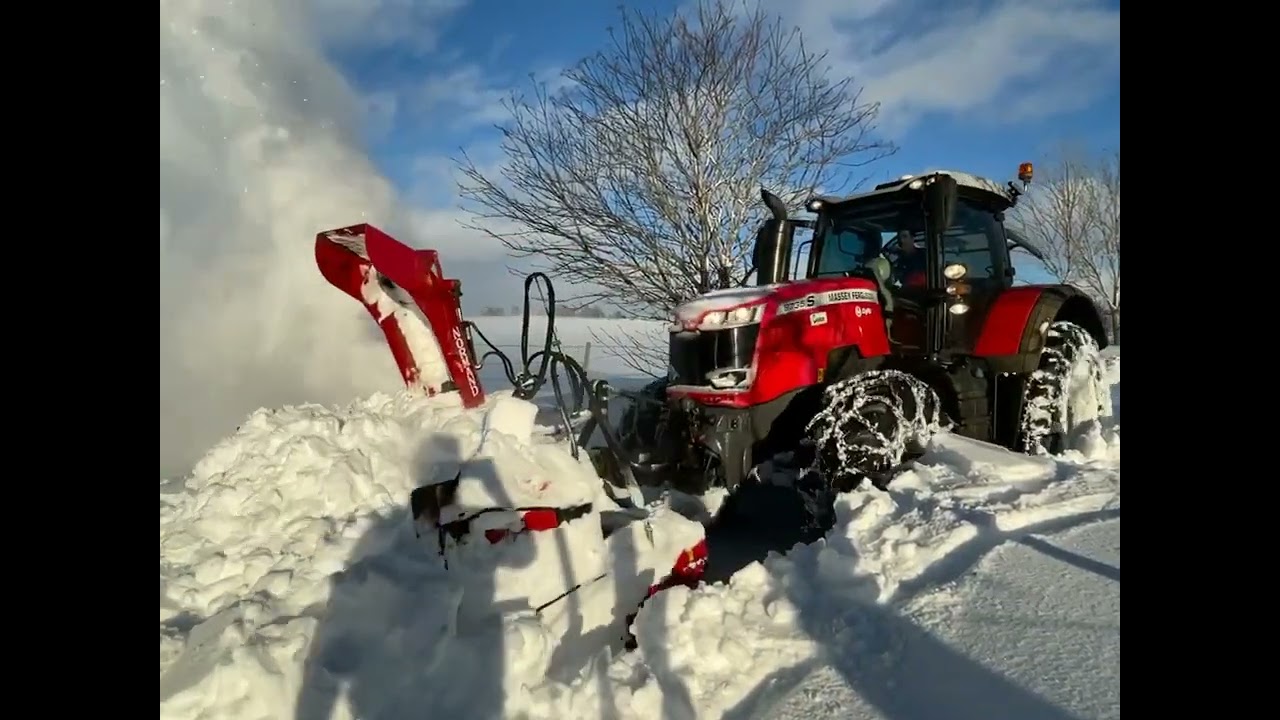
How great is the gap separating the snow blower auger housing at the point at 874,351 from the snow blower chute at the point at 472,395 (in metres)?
0.50

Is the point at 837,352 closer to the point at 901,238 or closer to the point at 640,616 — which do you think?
the point at 901,238

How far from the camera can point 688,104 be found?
31.3 feet

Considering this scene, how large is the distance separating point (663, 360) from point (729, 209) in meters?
2.54

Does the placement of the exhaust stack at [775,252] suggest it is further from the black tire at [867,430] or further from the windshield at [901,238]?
the black tire at [867,430]

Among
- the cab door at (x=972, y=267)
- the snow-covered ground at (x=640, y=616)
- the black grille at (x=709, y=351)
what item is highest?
the cab door at (x=972, y=267)

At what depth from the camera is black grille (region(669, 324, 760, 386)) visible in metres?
4.18

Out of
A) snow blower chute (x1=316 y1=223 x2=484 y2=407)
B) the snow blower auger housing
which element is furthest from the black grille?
snow blower chute (x1=316 y1=223 x2=484 y2=407)

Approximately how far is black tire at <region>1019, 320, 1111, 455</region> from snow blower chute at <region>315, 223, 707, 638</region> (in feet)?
9.17

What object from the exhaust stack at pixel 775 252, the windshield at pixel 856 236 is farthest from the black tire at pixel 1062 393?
the exhaust stack at pixel 775 252

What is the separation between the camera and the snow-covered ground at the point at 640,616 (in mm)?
2084

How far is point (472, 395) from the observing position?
4098mm
